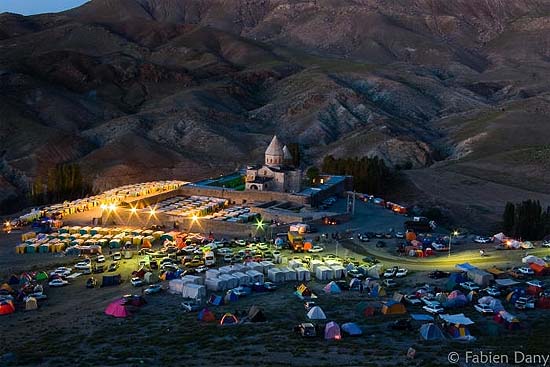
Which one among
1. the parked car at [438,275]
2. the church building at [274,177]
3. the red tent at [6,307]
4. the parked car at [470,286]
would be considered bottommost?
the red tent at [6,307]

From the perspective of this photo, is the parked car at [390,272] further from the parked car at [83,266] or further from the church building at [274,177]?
the church building at [274,177]

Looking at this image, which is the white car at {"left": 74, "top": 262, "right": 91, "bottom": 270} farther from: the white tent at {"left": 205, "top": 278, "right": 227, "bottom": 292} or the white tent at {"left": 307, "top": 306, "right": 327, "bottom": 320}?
the white tent at {"left": 307, "top": 306, "right": 327, "bottom": 320}

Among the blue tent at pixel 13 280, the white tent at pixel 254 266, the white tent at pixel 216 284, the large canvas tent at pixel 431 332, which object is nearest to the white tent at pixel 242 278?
the white tent at pixel 216 284

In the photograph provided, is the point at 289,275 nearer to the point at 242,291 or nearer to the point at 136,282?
the point at 242,291

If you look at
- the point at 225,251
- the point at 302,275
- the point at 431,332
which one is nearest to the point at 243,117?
the point at 225,251

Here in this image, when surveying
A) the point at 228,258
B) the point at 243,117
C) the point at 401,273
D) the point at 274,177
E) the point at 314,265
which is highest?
the point at 243,117

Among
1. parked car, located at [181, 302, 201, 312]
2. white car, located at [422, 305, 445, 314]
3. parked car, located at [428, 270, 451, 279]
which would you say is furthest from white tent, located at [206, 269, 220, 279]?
parked car, located at [428, 270, 451, 279]

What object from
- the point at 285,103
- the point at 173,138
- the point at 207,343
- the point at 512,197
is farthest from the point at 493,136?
the point at 207,343
